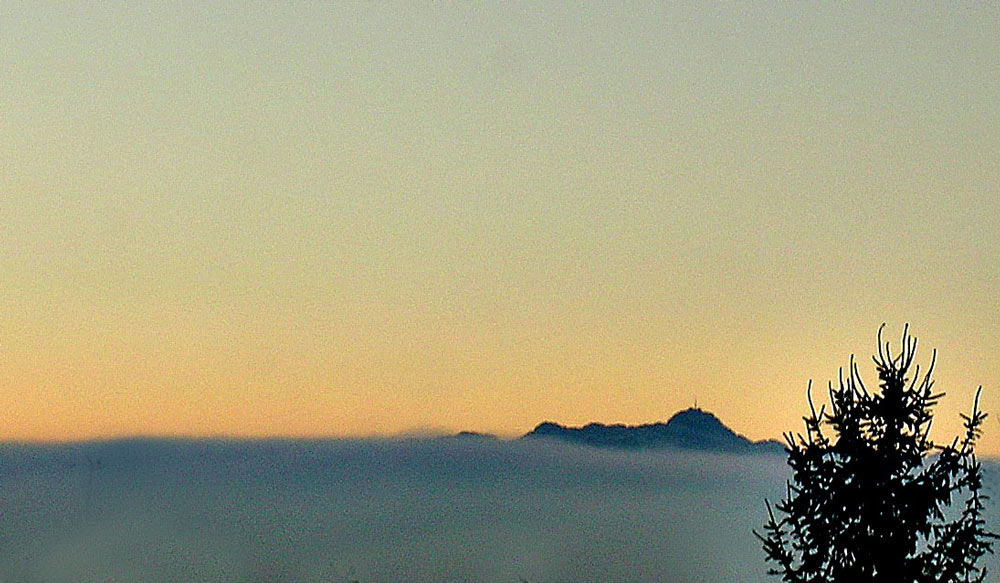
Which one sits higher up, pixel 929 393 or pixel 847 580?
pixel 929 393

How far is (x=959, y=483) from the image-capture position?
38688 mm

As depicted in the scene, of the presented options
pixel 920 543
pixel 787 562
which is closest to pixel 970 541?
pixel 920 543

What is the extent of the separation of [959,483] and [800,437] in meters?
2.91

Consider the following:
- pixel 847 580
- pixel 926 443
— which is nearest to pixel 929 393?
pixel 926 443

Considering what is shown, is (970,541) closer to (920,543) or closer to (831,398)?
(920,543)

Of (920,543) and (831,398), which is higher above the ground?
(831,398)

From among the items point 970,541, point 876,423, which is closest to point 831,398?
point 876,423

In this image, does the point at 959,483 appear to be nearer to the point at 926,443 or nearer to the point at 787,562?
the point at 926,443

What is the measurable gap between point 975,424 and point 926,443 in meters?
1.09

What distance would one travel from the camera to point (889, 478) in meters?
38.2

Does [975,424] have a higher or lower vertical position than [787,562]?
higher

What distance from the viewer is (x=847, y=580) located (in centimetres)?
3750

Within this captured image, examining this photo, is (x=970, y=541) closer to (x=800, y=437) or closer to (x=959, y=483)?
(x=959, y=483)

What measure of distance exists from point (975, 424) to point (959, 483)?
1260 millimetres
